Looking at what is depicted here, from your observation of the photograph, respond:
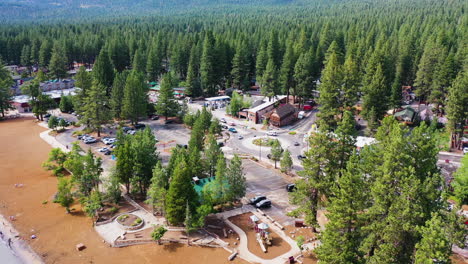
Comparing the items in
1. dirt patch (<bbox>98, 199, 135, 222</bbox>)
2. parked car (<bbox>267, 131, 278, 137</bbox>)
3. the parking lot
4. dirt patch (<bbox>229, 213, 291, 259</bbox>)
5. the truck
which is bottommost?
dirt patch (<bbox>98, 199, 135, 222</bbox>)

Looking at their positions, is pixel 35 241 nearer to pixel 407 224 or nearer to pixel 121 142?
pixel 121 142

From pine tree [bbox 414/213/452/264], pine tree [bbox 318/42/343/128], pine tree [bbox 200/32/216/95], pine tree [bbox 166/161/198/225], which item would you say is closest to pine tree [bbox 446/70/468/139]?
pine tree [bbox 318/42/343/128]

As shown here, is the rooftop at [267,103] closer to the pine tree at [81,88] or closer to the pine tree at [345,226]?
the pine tree at [81,88]

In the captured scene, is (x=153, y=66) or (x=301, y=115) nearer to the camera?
(x=301, y=115)

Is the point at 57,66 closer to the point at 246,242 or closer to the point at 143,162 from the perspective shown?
the point at 143,162

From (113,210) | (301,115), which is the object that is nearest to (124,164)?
(113,210)

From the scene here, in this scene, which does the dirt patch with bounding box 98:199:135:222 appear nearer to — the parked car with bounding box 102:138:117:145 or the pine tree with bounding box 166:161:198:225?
the pine tree with bounding box 166:161:198:225

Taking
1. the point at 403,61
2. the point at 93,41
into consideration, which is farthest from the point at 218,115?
the point at 93,41
